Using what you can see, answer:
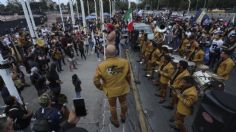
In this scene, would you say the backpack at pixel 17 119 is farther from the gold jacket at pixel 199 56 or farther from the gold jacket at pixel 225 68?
the gold jacket at pixel 199 56

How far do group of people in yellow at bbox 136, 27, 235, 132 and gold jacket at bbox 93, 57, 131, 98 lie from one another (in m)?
1.56

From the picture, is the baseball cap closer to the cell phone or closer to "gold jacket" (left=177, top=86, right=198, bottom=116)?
the cell phone

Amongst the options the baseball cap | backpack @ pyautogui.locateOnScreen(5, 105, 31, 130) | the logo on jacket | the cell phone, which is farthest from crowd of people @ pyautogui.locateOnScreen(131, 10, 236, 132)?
backpack @ pyautogui.locateOnScreen(5, 105, 31, 130)

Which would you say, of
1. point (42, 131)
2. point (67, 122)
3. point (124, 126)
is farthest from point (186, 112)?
point (42, 131)

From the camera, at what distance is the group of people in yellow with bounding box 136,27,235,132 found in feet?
17.7

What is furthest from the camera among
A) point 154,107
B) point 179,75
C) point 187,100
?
point 154,107

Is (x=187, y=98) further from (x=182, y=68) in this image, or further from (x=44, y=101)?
(x=44, y=101)

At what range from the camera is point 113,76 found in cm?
482

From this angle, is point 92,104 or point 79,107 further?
point 92,104

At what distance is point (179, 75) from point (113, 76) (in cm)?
254

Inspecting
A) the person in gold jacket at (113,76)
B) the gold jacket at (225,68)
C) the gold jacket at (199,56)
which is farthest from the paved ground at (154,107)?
the person in gold jacket at (113,76)

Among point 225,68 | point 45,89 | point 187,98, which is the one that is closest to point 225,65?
point 225,68

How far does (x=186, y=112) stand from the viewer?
547 centimetres

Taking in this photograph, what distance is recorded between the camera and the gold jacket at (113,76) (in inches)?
187
